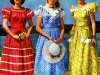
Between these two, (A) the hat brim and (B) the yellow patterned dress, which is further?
(B) the yellow patterned dress

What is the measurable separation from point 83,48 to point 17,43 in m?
0.97

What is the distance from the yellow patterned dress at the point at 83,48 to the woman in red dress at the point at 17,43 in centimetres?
65

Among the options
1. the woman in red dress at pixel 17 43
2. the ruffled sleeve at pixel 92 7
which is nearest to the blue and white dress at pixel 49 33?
the woman in red dress at pixel 17 43

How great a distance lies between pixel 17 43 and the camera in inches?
288

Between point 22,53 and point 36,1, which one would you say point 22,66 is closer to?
point 22,53

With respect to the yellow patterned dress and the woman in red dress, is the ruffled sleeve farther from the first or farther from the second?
the woman in red dress

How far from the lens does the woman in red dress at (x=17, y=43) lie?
7.28 m

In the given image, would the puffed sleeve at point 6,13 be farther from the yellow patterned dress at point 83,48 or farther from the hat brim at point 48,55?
the yellow patterned dress at point 83,48

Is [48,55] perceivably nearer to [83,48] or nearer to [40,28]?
[40,28]

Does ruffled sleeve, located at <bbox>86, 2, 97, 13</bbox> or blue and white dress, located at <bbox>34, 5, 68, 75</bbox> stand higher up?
ruffled sleeve, located at <bbox>86, 2, 97, 13</bbox>

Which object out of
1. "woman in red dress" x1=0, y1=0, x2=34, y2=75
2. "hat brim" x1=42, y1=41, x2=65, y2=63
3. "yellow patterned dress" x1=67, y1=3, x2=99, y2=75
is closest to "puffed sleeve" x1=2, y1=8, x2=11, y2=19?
"woman in red dress" x1=0, y1=0, x2=34, y2=75

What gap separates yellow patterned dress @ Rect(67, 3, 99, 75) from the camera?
7324mm

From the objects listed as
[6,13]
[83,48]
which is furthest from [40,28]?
[83,48]

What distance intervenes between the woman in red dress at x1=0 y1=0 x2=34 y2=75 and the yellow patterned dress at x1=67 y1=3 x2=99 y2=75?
65 cm
